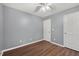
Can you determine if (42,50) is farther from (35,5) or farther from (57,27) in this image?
(35,5)

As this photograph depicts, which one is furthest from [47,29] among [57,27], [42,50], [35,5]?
[35,5]

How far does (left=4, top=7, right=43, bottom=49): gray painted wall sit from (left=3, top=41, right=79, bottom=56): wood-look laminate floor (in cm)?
12

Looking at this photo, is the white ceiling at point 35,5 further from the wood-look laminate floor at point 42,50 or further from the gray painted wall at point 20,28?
the wood-look laminate floor at point 42,50

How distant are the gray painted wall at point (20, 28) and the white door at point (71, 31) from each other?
0.51 m

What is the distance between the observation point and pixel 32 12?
1.53 metres

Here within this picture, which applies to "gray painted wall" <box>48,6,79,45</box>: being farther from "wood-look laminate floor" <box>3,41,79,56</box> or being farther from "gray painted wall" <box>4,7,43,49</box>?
"gray painted wall" <box>4,7,43,49</box>

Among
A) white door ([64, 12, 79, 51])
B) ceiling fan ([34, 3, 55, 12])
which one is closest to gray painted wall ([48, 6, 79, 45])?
white door ([64, 12, 79, 51])

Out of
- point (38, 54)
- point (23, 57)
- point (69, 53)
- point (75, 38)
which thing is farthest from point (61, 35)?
point (23, 57)

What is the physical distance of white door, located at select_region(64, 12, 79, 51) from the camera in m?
1.48

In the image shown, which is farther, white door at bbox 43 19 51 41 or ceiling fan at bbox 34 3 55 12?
white door at bbox 43 19 51 41

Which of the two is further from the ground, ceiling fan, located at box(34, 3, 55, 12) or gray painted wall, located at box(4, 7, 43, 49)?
ceiling fan, located at box(34, 3, 55, 12)

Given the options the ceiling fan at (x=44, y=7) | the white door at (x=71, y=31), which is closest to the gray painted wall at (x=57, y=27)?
the white door at (x=71, y=31)

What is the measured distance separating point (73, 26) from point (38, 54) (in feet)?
2.82

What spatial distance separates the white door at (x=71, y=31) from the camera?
1.48 meters
